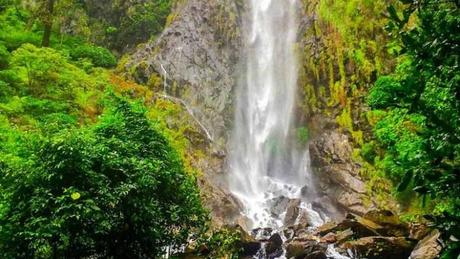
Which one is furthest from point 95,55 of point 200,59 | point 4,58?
point 4,58

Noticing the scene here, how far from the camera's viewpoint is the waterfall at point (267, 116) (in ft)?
85.0

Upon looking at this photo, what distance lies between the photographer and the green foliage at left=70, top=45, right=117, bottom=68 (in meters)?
25.4

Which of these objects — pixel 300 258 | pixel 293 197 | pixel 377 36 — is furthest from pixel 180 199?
pixel 377 36

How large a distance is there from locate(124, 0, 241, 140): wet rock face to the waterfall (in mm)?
1266

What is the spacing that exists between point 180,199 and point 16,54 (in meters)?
9.95

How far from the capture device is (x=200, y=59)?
2919 cm

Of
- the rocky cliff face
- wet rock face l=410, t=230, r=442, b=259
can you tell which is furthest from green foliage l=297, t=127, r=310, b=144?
wet rock face l=410, t=230, r=442, b=259

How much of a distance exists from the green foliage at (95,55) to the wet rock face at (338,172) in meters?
13.8

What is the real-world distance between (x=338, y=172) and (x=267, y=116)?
7.91 metres

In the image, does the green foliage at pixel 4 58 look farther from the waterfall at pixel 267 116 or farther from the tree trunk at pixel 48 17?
the waterfall at pixel 267 116

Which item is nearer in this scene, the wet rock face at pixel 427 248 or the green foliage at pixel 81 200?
the green foliage at pixel 81 200

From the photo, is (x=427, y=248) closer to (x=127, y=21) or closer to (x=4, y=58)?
(x=4, y=58)

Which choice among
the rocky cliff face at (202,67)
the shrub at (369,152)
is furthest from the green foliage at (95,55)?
the shrub at (369,152)

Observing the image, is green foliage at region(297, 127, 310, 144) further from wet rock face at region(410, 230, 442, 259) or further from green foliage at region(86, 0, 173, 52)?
wet rock face at region(410, 230, 442, 259)
